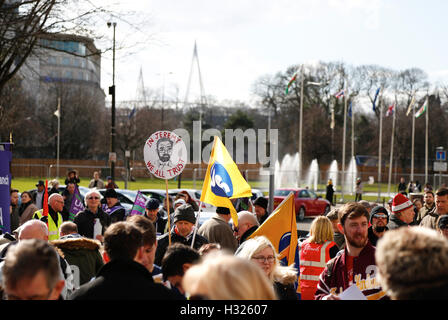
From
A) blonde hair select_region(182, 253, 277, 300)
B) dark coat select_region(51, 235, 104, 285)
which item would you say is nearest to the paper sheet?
blonde hair select_region(182, 253, 277, 300)

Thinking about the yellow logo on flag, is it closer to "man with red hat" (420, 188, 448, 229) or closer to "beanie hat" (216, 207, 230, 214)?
"beanie hat" (216, 207, 230, 214)

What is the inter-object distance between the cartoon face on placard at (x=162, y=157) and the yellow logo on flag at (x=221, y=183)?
0.93m

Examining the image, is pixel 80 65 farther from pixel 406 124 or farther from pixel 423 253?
pixel 423 253

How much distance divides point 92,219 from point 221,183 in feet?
8.99

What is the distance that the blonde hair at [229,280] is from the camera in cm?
245

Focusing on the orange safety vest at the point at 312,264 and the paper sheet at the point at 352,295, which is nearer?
Result: the paper sheet at the point at 352,295

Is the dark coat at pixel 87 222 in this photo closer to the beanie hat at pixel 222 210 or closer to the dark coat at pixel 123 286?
the beanie hat at pixel 222 210

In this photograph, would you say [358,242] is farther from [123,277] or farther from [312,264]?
[123,277]

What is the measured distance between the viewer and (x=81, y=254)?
228 inches

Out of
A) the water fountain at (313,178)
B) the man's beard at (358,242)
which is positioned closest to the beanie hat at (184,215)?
the man's beard at (358,242)

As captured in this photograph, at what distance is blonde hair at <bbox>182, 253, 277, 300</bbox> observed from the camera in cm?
245

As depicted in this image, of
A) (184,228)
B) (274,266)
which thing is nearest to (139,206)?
(184,228)
